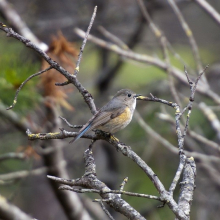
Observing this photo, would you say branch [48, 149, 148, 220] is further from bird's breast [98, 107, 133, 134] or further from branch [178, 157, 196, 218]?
bird's breast [98, 107, 133, 134]

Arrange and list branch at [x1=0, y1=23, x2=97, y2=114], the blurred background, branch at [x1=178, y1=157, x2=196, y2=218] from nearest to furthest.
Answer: branch at [x1=178, y1=157, x2=196, y2=218] → branch at [x1=0, y1=23, x2=97, y2=114] → the blurred background

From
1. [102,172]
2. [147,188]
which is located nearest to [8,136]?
[102,172]

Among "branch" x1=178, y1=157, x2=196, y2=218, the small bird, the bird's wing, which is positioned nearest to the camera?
"branch" x1=178, y1=157, x2=196, y2=218

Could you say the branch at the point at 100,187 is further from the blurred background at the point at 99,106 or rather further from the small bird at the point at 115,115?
the blurred background at the point at 99,106

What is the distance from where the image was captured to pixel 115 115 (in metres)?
4.51

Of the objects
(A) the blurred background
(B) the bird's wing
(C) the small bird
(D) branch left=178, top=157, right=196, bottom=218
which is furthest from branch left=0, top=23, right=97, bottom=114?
(A) the blurred background

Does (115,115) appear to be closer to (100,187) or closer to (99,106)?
(100,187)

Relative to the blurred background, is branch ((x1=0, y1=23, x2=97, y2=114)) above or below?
below

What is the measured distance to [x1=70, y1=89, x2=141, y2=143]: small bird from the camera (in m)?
4.03

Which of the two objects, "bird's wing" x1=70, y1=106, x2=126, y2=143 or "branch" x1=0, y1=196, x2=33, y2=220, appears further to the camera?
"branch" x1=0, y1=196, x2=33, y2=220

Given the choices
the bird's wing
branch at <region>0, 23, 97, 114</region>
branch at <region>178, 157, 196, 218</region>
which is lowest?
branch at <region>178, 157, 196, 218</region>

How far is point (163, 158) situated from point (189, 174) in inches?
226

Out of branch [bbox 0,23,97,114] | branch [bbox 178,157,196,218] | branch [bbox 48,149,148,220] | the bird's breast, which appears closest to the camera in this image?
branch [bbox 48,149,148,220]

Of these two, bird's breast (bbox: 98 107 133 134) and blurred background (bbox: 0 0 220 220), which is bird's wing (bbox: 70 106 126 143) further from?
blurred background (bbox: 0 0 220 220)
